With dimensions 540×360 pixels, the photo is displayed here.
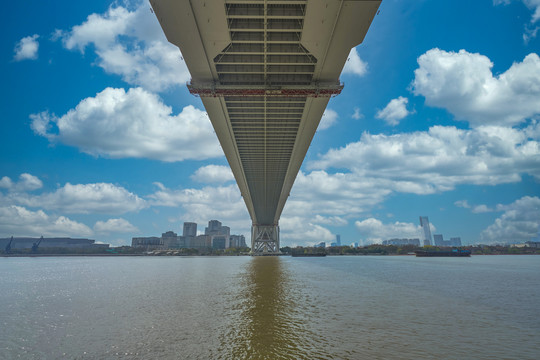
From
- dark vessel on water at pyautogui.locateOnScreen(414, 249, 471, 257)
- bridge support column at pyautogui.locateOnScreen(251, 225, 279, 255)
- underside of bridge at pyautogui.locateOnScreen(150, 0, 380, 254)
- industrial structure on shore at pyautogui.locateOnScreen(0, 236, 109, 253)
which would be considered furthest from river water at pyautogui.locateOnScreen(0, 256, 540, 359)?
industrial structure on shore at pyautogui.locateOnScreen(0, 236, 109, 253)

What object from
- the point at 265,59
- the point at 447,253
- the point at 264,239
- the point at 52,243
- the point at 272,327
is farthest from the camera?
the point at 52,243

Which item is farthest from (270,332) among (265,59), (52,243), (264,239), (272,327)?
(52,243)

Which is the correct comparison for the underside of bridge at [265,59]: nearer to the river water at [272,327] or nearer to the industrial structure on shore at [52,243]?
the river water at [272,327]

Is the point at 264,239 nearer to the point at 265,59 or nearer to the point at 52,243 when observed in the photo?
the point at 265,59

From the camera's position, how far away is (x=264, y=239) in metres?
101

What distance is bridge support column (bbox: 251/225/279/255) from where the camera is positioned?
96625 mm

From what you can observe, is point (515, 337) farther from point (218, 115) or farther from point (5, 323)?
point (218, 115)

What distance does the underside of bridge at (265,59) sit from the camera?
53.8 feet

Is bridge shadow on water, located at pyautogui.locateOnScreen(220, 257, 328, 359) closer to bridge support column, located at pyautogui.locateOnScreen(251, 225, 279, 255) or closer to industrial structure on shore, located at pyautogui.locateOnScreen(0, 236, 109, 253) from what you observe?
bridge support column, located at pyautogui.locateOnScreen(251, 225, 279, 255)

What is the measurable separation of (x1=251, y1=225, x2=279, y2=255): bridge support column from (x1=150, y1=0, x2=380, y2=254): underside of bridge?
5872cm

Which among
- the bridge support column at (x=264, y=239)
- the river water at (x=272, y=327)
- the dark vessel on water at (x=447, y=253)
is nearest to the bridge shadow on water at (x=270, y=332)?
the river water at (x=272, y=327)

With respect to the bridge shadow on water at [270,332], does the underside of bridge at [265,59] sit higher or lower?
higher

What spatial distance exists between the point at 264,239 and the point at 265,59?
3325 inches

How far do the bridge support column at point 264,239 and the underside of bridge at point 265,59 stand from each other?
58716mm
